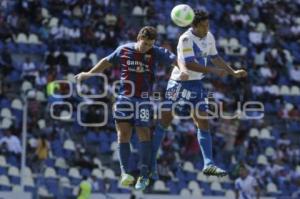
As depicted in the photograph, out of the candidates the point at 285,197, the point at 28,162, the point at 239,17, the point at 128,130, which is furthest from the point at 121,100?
the point at 239,17

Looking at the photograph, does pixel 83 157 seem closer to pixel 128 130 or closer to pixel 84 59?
pixel 84 59

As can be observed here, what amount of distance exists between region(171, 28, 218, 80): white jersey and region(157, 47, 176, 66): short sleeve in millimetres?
176

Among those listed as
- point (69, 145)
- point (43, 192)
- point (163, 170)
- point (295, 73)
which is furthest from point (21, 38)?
point (295, 73)

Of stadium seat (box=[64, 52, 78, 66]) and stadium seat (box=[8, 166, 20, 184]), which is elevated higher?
stadium seat (box=[64, 52, 78, 66])

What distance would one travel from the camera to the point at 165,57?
14086 millimetres

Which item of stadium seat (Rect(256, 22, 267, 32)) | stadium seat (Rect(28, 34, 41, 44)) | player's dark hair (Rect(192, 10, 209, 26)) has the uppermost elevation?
stadium seat (Rect(256, 22, 267, 32))

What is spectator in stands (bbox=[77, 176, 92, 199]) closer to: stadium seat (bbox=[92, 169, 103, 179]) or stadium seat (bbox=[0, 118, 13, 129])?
stadium seat (bbox=[92, 169, 103, 179])

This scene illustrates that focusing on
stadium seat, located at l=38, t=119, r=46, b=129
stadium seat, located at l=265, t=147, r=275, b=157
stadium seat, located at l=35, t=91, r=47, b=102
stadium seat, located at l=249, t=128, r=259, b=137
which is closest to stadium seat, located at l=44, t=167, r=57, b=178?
stadium seat, located at l=38, t=119, r=46, b=129

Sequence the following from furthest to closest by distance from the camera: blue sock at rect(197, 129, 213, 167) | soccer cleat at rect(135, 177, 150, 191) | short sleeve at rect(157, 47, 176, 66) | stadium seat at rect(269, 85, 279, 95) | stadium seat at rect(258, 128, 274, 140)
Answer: stadium seat at rect(269, 85, 279, 95), stadium seat at rect(258, 128, 274, 140), blue sock at rect(197, 129, 213, 167), soccer cleat at rect(135, 177, 150, 191), short sleeve at rect(157, 47, 176, 66)

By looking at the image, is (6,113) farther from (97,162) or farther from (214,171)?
(214,171)

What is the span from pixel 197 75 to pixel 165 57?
0.75 metres

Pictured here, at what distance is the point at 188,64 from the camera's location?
14.0m

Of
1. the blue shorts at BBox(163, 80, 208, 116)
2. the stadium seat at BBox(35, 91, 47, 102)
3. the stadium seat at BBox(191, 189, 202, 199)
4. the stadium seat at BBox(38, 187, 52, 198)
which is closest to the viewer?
the blue shorts at BBox(163, 80, 208, 116)

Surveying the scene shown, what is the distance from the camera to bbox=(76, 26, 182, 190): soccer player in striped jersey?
14.2m
